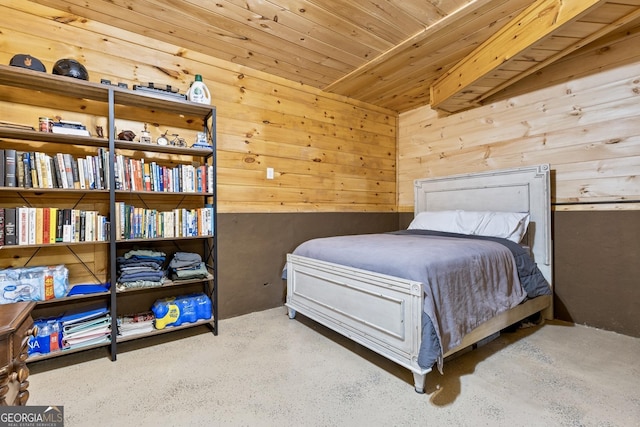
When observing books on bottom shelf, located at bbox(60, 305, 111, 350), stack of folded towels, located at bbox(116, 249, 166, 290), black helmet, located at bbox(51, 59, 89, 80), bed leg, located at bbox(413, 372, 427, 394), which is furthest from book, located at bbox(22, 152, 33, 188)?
bed leg, located at bbox(413, 372, 427, 394)

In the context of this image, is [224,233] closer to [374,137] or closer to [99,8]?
[99,8]

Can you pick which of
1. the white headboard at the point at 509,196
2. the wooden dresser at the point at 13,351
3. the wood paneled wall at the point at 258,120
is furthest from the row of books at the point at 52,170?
the white headboard at the point at 509,196

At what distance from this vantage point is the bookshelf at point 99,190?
1832mm

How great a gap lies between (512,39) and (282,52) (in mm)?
1730

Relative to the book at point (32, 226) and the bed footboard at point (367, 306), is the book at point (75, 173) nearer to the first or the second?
the book at point (32, 226)

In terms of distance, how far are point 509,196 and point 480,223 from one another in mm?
414

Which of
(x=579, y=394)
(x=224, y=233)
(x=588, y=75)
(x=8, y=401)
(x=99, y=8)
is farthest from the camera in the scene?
(x=224, y=233)

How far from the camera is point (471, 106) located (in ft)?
10.8

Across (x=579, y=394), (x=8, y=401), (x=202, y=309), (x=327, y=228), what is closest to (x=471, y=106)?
(x=327, y=228)

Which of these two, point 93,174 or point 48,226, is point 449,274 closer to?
point 93,174

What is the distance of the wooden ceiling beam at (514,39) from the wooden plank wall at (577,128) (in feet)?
2.12

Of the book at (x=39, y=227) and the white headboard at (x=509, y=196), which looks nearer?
the book at (x=39, y=227)

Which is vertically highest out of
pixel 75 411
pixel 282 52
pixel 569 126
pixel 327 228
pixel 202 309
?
pixel 282 52

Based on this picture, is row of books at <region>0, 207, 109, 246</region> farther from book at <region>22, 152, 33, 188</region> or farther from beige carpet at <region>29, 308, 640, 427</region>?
beige carpet at <region>29, 308, 640, 427</region>
